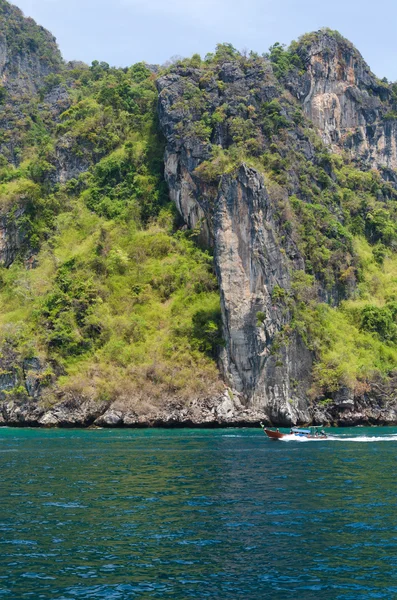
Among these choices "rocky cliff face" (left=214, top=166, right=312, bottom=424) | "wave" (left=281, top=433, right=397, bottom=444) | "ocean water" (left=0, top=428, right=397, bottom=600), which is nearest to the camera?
"ocean water" (left=0, top=428, right=397, bottom=600)

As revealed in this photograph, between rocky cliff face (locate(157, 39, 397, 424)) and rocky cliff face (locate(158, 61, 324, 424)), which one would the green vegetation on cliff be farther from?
rocky cliff face (locate(157, 39, 397, 424))

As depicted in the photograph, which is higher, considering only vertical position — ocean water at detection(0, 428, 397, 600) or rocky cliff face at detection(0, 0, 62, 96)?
rocky cliff face at detection(0, 0, 62, 96)

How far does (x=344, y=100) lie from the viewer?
3964 inches

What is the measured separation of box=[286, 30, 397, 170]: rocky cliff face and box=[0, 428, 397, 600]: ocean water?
7511cm

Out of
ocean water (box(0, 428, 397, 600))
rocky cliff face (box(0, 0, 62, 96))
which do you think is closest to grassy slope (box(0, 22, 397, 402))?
rocky cliff face (box(0, 0, 62, 96))

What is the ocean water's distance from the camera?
13977 mm

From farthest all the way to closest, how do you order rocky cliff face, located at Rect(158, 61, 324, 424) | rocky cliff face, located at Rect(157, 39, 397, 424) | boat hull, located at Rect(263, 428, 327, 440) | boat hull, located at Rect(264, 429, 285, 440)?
1. rocky cliff face, located at Rect(157, 39, 397, 424)
2. rocky cliff face, located at Rect(158, 61, 324, 424)
3. boat hull, located at Rect(263, 428, 327, 440)
4. boat hull, located at Rect(264, 429, 285, 440)

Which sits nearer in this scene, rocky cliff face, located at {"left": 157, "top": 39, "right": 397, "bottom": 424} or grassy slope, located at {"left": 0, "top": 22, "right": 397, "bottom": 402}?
rocky cliff face, located at {"left": 157, "top": 39, "right": 397, "bottom": 424}

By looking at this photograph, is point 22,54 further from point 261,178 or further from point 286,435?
point 286,435

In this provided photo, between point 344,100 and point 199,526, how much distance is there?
305ft

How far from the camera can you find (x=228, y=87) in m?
80.1

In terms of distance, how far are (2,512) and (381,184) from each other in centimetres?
8594

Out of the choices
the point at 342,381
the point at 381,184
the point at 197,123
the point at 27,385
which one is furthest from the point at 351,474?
the point at 381,184

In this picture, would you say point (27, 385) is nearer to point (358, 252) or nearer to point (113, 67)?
point (358, 252)
